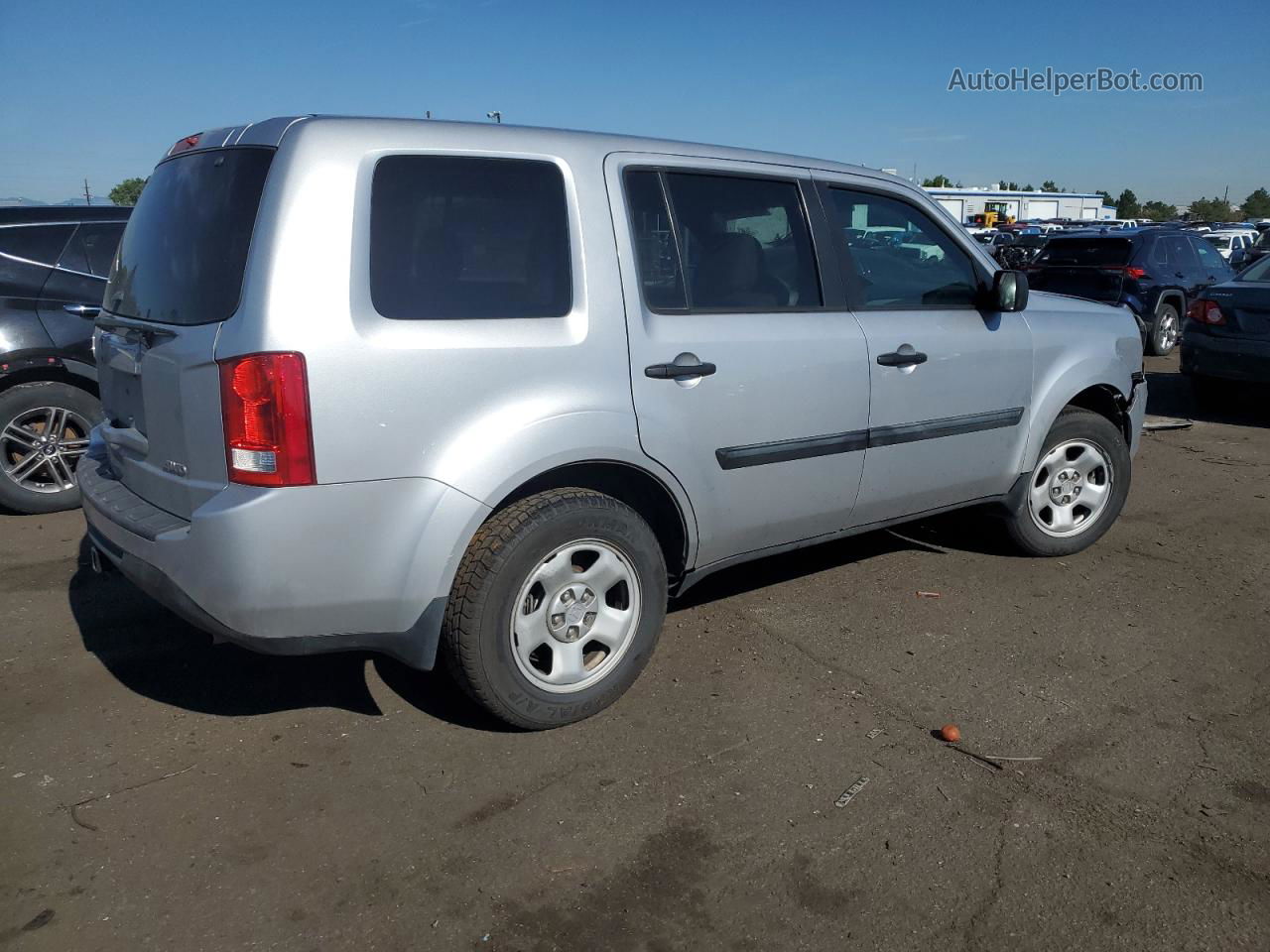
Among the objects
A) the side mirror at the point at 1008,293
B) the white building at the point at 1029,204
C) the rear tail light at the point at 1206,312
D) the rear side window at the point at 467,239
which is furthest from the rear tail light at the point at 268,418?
the white building at the point at 1029,204

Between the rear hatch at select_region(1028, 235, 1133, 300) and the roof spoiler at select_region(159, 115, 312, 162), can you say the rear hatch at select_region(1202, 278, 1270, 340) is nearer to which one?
the rear hatch at select_region(1028, 235, 1133, 300)

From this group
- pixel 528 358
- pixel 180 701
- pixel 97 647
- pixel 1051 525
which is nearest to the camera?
pixel 528 358

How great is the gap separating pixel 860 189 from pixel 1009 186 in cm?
13438

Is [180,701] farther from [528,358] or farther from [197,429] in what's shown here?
[528,358]

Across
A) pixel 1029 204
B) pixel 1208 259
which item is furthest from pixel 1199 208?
pixel 1208 259

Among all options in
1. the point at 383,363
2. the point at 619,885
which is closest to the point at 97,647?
the point at 383,363

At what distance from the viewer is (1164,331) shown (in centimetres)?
1310

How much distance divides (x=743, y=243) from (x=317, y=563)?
1.99 meters

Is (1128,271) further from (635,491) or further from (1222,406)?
(635,491)

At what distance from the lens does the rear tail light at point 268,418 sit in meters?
2.71

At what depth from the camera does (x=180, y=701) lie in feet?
11.9

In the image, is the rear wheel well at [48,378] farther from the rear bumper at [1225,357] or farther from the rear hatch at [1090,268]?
the rear hatch at [1090,268]

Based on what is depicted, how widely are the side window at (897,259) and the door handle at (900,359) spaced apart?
208mm

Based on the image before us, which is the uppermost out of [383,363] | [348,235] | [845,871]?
[348,235]
